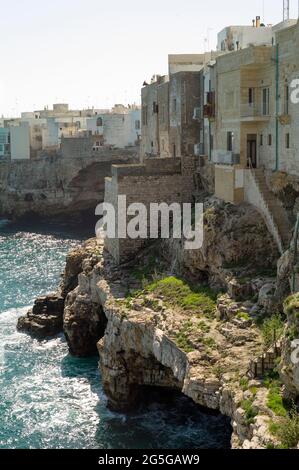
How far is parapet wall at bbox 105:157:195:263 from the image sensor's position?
36.6m

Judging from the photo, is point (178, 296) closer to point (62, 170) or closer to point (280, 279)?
point (280, 279)

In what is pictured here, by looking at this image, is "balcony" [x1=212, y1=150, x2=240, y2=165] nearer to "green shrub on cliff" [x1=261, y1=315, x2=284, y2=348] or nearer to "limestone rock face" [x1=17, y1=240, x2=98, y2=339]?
"limestone rock face" [x1=17, y1=240, x2=98, y2=339]

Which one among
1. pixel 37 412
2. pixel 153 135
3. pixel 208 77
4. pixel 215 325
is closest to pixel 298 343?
pixel 215 325

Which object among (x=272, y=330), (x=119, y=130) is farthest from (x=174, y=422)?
(x=119, y=130)

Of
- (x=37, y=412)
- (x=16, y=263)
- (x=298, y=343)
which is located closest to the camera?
(x=298, y=343)

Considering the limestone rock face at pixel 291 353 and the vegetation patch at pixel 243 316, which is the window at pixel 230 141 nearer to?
the vegetation patch at pixel 243 316

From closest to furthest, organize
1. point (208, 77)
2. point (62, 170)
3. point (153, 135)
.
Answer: point (208, 77) → point (153, 135) → point (62, 170)

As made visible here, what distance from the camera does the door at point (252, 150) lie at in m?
33.1

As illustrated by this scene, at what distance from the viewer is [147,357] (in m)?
29.2

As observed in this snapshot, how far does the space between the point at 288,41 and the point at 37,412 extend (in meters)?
18.9

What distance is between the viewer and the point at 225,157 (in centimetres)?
3412

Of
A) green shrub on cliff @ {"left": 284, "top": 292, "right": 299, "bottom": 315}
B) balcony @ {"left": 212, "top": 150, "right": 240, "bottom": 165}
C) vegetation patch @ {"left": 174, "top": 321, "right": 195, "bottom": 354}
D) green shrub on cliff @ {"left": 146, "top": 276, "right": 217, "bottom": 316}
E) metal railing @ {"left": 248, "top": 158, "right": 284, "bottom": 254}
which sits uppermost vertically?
balcony @ {"left": 212, "top": 150, "right": 240, "bottom": 165}

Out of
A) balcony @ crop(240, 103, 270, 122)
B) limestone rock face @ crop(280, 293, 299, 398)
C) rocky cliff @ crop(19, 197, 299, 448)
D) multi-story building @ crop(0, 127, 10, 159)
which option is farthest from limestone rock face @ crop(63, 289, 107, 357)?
multi-story building @ crop(0, 127, 10, 159)

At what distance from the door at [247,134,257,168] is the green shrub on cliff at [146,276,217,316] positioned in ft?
21.9
